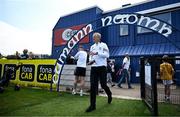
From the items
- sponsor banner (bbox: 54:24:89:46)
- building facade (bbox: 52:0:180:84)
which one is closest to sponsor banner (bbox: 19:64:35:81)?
building facade (bbox: 52:0:180:84)

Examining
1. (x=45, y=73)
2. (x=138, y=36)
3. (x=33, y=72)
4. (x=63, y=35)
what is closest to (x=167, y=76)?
(x=45, y=73)

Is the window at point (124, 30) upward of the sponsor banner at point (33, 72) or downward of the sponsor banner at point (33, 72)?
upward

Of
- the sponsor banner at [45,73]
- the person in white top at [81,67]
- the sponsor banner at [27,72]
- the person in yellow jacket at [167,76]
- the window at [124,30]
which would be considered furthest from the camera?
the window at [124,30]

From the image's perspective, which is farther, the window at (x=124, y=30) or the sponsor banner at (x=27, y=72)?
the window at (x=124, y=30)

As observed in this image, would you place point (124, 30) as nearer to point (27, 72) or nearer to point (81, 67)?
point (27, 72)

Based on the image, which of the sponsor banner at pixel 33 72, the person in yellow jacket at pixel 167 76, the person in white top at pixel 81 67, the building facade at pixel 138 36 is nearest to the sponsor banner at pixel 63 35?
the building facade at pixel 138 36

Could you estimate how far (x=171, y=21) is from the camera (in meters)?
14.4

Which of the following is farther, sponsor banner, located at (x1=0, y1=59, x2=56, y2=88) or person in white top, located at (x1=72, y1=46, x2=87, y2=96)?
sponsor banner, located at (x1=0, y1=59, x2=56, y2=88)

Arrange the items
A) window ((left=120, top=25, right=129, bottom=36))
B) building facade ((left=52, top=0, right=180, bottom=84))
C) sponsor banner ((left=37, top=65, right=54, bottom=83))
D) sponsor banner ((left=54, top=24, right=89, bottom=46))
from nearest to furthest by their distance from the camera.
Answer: sponsor banner ((left=37, top=65, right=54, bottom=83)) → building facade ((left=52, top=0, right=180, bottom=84)) → window ((left=120, top=25, right=129, bottom=36)) → sponsor banner ((left=54, top=24, right=89, bottom=46))

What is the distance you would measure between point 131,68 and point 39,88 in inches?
319

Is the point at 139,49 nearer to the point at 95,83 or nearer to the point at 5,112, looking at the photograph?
the point at 95,83

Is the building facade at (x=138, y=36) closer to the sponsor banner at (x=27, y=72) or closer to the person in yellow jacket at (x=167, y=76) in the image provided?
the person in yellow jacket at (x=167, y=76)

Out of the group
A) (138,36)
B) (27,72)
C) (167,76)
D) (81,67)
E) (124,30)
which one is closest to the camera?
(167,76)

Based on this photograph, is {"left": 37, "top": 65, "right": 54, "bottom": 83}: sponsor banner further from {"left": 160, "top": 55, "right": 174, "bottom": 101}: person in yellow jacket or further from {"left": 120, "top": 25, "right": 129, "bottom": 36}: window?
{"left": 120, "top": 25, "right": 129, "bottom": 36}: window
